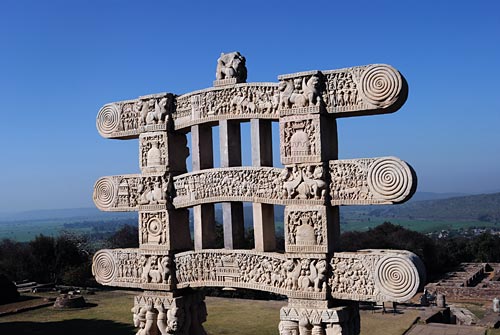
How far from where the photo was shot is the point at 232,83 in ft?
22.4

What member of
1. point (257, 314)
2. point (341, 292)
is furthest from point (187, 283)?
point (257, 314)

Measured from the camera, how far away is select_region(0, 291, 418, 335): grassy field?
54.1 feet

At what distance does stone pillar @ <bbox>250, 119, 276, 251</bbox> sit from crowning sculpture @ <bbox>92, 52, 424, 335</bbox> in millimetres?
15

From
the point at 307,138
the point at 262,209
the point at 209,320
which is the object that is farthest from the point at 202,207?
the point at 209,320

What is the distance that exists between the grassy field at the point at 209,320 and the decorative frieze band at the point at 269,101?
10.3m

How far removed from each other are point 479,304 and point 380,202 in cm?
2137

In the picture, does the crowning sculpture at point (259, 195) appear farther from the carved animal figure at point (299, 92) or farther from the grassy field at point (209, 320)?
the grassy field at point (209, 320)

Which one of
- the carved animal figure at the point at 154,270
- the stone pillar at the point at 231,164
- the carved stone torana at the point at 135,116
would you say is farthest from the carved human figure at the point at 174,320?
the carved stone torana at the point at 135,116

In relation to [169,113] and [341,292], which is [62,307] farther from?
[341,292]

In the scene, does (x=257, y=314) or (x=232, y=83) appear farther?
(x=257, y=314)

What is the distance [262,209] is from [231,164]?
76 cm

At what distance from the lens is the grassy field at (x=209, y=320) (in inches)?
650

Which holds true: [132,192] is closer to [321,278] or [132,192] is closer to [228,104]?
[228,104]

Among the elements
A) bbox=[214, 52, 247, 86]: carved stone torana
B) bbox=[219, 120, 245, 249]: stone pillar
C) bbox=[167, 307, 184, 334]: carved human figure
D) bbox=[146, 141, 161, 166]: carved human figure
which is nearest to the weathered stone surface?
bbox=[219, 120, 245, 249]: stone pillar
